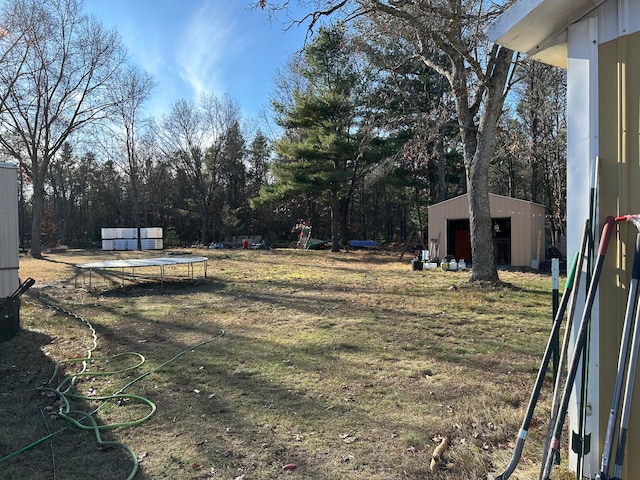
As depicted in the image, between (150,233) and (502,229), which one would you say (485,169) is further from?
(150,233)

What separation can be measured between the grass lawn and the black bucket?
0.17 metres

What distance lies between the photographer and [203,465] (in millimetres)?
2475

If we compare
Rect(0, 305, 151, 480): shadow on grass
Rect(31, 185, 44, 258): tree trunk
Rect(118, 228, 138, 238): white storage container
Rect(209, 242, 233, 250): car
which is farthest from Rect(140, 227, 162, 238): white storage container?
Rect(0, 305, 151, 480): shadow on grass

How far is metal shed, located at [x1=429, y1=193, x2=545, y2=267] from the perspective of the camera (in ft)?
→ 47.1

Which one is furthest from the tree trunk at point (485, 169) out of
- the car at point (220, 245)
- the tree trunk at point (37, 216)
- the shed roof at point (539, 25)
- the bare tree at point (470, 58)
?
the car at point (220, 245)

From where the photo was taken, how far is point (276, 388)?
143 inches

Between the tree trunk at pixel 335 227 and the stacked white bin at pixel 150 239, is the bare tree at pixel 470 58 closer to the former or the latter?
the tree trunk at pixel 335 227

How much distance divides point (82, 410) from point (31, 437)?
43 centimetres

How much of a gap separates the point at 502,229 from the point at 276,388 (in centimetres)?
1511

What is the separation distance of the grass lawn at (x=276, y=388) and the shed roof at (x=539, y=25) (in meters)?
2.29

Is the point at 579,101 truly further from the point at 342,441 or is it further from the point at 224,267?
the point at 224,267

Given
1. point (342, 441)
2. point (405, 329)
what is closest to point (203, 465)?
point (342, 441)

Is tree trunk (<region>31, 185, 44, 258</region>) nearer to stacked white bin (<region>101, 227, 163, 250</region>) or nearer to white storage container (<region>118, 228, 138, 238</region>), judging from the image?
stacked white bin (<region>101, 227, 163, 250</region>)

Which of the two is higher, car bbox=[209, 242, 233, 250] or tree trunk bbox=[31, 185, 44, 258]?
tree trunk bbox=[31, 185, 44, 258]
